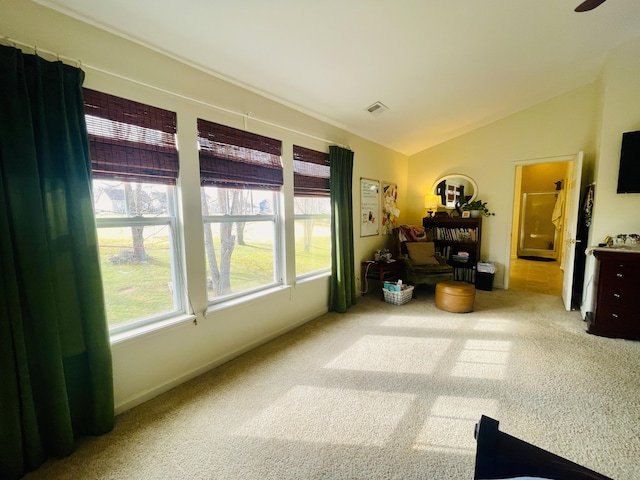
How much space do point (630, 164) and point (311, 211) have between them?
332cm

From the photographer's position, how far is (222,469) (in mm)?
1401

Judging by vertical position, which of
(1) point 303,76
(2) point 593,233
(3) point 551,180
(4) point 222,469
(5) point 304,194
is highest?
(1) point 303,76

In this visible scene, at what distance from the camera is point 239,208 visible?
99.8 inches

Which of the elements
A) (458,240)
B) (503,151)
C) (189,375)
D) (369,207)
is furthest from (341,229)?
(503,151)

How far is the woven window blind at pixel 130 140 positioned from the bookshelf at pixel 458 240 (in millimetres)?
4218

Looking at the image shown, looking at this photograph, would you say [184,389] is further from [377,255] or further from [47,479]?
[377,255]

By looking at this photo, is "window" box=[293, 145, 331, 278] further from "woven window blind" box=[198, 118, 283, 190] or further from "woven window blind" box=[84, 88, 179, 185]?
"woven window blind" box=[84, 88, 179, 185]

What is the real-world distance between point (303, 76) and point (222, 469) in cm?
283

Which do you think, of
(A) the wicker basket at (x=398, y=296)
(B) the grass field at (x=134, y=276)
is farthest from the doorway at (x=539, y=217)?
(B) the grass field at (x=134, y=276)

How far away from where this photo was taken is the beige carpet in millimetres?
1424

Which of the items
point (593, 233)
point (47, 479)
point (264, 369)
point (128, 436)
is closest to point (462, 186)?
point (593, 233)

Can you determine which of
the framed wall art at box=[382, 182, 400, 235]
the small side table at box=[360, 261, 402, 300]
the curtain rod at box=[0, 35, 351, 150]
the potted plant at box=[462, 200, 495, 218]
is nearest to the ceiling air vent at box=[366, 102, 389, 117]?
the curtain rod at box=[0, 35, 351, 150]

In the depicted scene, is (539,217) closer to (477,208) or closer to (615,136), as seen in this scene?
(477,208)

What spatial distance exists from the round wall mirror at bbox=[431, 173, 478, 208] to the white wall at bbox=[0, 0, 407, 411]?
Result: 2.92 metres
